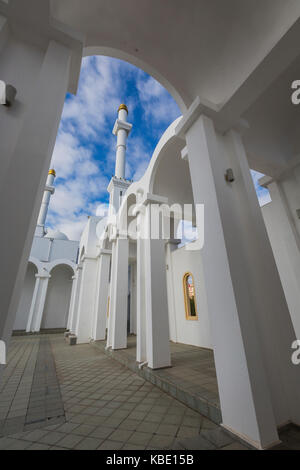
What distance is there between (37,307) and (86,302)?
613cm

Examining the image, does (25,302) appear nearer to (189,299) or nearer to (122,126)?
(189,299)

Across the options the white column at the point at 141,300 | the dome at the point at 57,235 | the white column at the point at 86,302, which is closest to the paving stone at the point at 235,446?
the white column at the point at 141,300

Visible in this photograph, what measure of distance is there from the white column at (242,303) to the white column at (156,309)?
2.30 metres

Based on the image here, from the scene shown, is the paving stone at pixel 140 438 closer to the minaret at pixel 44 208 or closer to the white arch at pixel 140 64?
the white arch at pixel 140 64

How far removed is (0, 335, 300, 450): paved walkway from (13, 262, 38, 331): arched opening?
13145 mm

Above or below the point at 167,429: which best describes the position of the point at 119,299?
above

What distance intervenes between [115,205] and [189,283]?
7.61 m

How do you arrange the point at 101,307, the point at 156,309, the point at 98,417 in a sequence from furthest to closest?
1. the point at 101,307
2. the point at 156,309
3. the point at 98,417

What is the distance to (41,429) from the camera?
230 cm

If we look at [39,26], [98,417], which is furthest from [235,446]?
[39,26]

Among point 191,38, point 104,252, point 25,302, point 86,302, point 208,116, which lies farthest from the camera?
point 25,302

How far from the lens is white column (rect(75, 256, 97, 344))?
998 cm

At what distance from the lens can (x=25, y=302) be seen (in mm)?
15711

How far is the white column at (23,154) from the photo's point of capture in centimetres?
129
